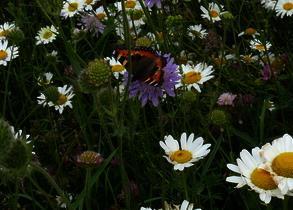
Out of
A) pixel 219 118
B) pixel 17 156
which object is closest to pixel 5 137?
pixel 17 156

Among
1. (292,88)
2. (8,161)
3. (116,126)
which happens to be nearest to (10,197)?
(116,126)

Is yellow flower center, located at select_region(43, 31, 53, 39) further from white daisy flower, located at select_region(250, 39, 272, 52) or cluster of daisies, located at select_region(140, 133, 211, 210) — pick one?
cluster of daisies, located at select_region(140, 133, 211, 210)

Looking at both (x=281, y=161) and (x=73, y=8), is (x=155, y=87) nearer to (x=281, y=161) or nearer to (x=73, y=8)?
(x=281, y=161)

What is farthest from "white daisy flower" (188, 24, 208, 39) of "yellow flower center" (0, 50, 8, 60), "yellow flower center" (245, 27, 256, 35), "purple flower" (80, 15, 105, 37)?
"yellow flower center" (0, 50, 8, 60)

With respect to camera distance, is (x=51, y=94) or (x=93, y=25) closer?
(x=51, y=94)

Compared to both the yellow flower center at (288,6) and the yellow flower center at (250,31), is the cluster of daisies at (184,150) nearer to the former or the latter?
the yellow flower center at (250,31)

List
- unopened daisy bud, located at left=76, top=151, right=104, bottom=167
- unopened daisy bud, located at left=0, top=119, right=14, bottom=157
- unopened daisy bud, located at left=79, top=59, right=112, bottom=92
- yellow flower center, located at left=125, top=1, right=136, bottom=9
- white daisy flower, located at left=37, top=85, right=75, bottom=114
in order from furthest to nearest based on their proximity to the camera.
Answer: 1. yellow flower center, located at left=125, top=1, right=136, bottom=9
2. white daisy flower, located at left=37, top=85, right=75, bottom=114
3. unopened daisy bud, located at left=76, top=151, right=104, bottom=167
4. unopened daisy bud, located at left=79, top=59, right=112, bottom=92
5. unopened daisy bud, located at left=0, top=119, right=14, bottom=157

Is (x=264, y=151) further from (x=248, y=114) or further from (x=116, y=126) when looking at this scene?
(x=248, y=114)

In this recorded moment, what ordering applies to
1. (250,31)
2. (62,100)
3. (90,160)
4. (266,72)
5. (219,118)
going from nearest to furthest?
(90,160)
(219,118)
(266,72)
(62,100)
(250,31)
